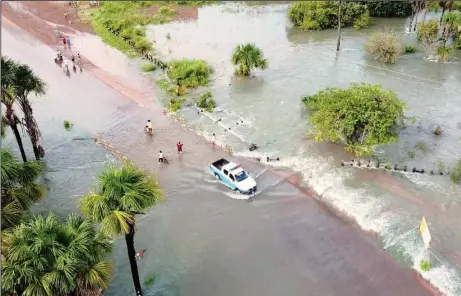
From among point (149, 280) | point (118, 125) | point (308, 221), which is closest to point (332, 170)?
point (308, 221)

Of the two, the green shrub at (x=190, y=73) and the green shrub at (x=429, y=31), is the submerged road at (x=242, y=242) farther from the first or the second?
the green shrub at (x=429, y=31)

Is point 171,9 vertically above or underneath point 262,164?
above

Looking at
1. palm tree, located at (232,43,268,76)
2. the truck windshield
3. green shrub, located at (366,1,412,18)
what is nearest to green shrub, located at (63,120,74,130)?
palm tree, located at (232,43,268,76)

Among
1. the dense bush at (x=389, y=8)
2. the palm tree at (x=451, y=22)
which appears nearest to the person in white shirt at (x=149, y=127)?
the palm tree at (x=451, y=22)

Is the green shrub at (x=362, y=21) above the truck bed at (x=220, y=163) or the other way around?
above

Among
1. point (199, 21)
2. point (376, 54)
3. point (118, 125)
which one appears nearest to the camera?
point (118, 125)

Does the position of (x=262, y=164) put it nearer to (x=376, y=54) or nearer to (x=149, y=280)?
(x=149, y=280)
